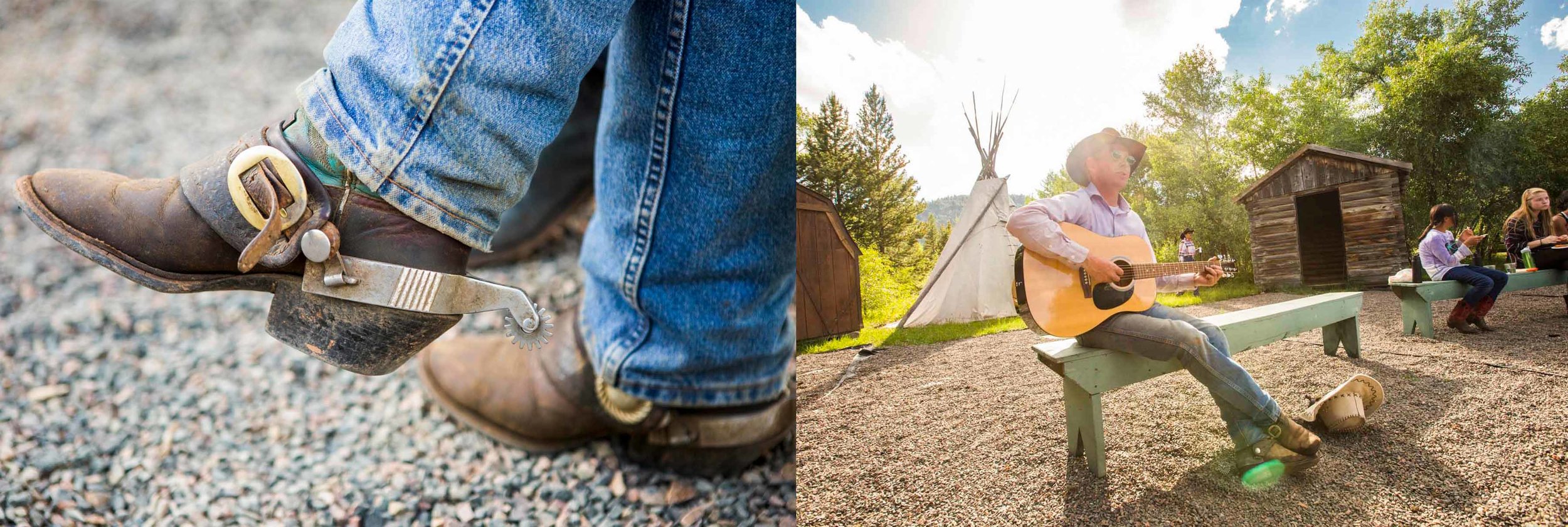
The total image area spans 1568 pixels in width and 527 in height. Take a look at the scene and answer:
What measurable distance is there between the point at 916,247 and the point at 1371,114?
0.56 meters

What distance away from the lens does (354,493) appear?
84 cm

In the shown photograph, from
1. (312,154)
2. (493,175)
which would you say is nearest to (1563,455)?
(493,175)

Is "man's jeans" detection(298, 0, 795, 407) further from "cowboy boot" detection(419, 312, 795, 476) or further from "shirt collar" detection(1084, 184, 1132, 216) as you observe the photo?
"shirt collar" detection(1084, 184, 1132, 216)

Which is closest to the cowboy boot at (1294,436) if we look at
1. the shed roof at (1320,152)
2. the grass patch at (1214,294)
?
the grass patch at (1214,294)

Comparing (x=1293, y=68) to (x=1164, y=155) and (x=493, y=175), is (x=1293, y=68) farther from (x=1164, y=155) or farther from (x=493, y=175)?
(x=493, y=175)

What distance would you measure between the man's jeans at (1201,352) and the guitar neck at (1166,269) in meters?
0.04

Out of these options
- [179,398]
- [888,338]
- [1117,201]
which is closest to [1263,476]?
[1117,201]

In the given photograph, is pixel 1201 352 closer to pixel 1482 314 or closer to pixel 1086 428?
pixel 1086 428

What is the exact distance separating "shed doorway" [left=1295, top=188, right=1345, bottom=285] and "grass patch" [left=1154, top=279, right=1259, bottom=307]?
0.06m

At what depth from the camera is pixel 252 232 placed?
542 mm

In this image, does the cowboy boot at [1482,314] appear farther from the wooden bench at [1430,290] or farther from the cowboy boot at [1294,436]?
the cowboy boot at [1294,436]

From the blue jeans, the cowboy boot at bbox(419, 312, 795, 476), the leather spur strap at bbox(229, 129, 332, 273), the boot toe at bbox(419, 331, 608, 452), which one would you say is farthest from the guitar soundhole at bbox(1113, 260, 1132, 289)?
the leather spur strap at bbox(229, 129, 332, 273)

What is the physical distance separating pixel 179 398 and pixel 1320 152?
163 cm

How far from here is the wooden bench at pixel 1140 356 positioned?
2.14 feet
